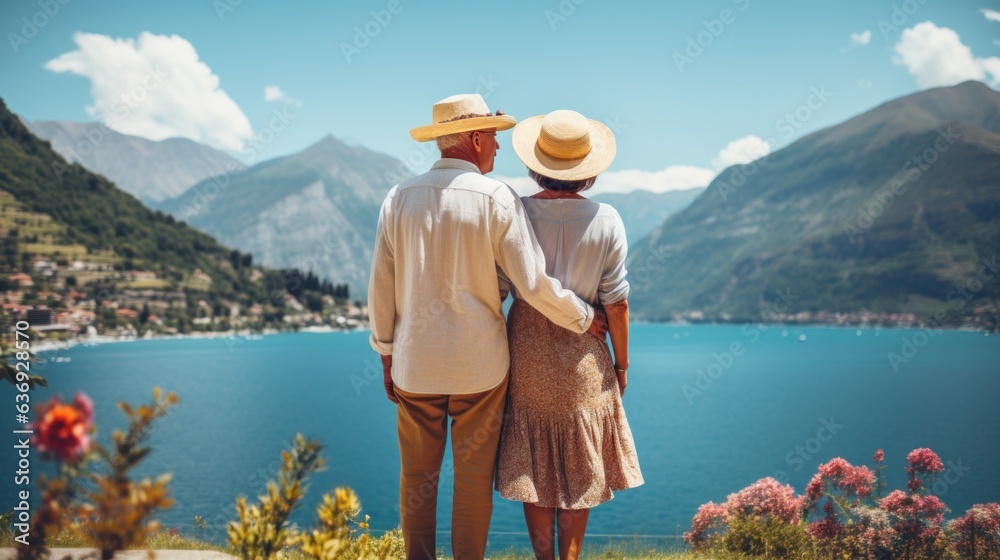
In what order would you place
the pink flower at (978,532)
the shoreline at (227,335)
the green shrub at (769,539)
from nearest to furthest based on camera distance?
the pink flower at (978,532), the green shrub at (769,539), the shoreline at (227,335)

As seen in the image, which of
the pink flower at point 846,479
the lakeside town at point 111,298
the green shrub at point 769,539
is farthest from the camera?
the lakeside town at point 111,298

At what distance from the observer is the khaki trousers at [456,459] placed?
3771 mm

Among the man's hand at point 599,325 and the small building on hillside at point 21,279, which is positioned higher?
the small building on hillside at point 21,279

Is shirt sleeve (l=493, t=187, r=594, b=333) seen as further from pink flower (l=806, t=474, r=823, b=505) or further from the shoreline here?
the shoreline

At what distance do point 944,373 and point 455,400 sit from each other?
89.2 metres

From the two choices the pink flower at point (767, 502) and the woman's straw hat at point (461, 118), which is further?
the pink flower at point (767, 502)

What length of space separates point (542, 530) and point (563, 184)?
2.00 metres

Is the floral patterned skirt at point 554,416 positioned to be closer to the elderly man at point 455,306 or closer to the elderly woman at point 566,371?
the elderly woman at point 566,371

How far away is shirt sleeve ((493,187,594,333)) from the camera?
140 inches

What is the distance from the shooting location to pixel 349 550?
11.6 feet

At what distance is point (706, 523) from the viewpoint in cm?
734

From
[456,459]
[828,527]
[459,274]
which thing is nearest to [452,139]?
[459,274]

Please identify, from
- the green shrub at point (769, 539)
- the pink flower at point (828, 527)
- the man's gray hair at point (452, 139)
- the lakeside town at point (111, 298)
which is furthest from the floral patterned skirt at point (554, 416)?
the lakeside town at point (111, 298)

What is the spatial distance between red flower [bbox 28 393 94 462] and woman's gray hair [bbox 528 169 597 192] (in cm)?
281
